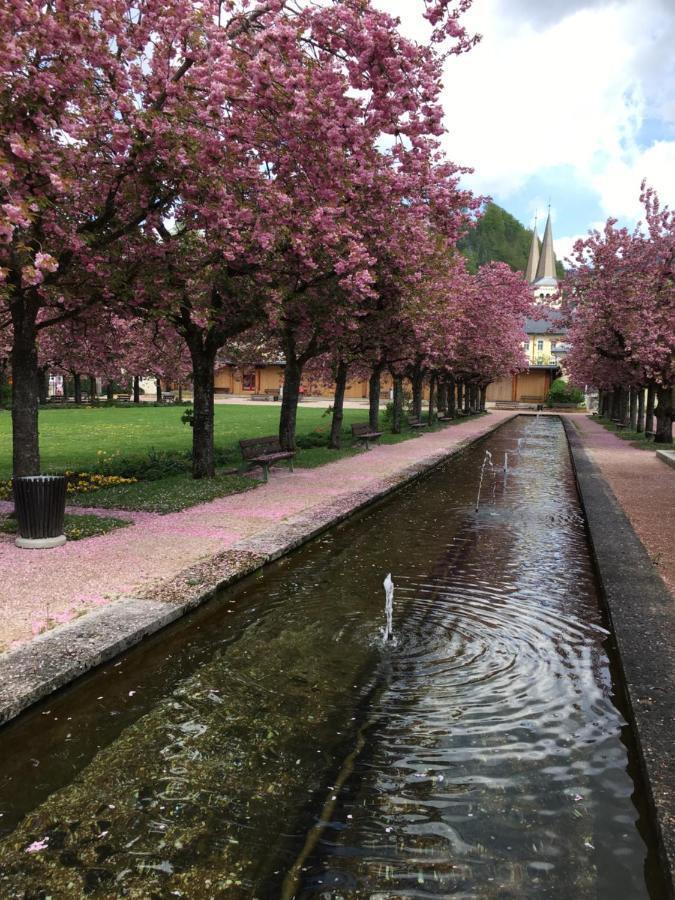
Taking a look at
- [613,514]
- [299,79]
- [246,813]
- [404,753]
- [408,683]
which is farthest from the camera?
[613,514]

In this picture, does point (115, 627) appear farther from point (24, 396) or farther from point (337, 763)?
Result: point (24, 396)

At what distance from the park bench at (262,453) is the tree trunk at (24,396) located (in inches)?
193

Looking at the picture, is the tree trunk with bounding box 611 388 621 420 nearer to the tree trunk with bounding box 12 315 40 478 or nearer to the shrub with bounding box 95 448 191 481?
the shrub with bounding box 95 448 191 481

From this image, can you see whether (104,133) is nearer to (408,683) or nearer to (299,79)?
(299,79)

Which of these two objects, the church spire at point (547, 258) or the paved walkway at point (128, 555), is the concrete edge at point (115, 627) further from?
the church spire at point (547, 258)

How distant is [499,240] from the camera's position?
161 m

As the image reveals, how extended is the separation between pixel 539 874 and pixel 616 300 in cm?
2438

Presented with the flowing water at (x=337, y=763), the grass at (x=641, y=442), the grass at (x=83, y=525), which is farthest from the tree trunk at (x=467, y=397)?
the flowing water at (x=337, y=763)

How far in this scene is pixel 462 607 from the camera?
6395 millimetres

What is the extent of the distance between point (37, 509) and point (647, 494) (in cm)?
1108

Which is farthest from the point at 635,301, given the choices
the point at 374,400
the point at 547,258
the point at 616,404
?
the point at 547,258

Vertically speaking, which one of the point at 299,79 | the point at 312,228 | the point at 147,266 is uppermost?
the point at 299,79

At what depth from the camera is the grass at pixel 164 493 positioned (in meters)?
10.9

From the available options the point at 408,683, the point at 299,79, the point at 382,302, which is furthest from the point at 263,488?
the point at 408,683
